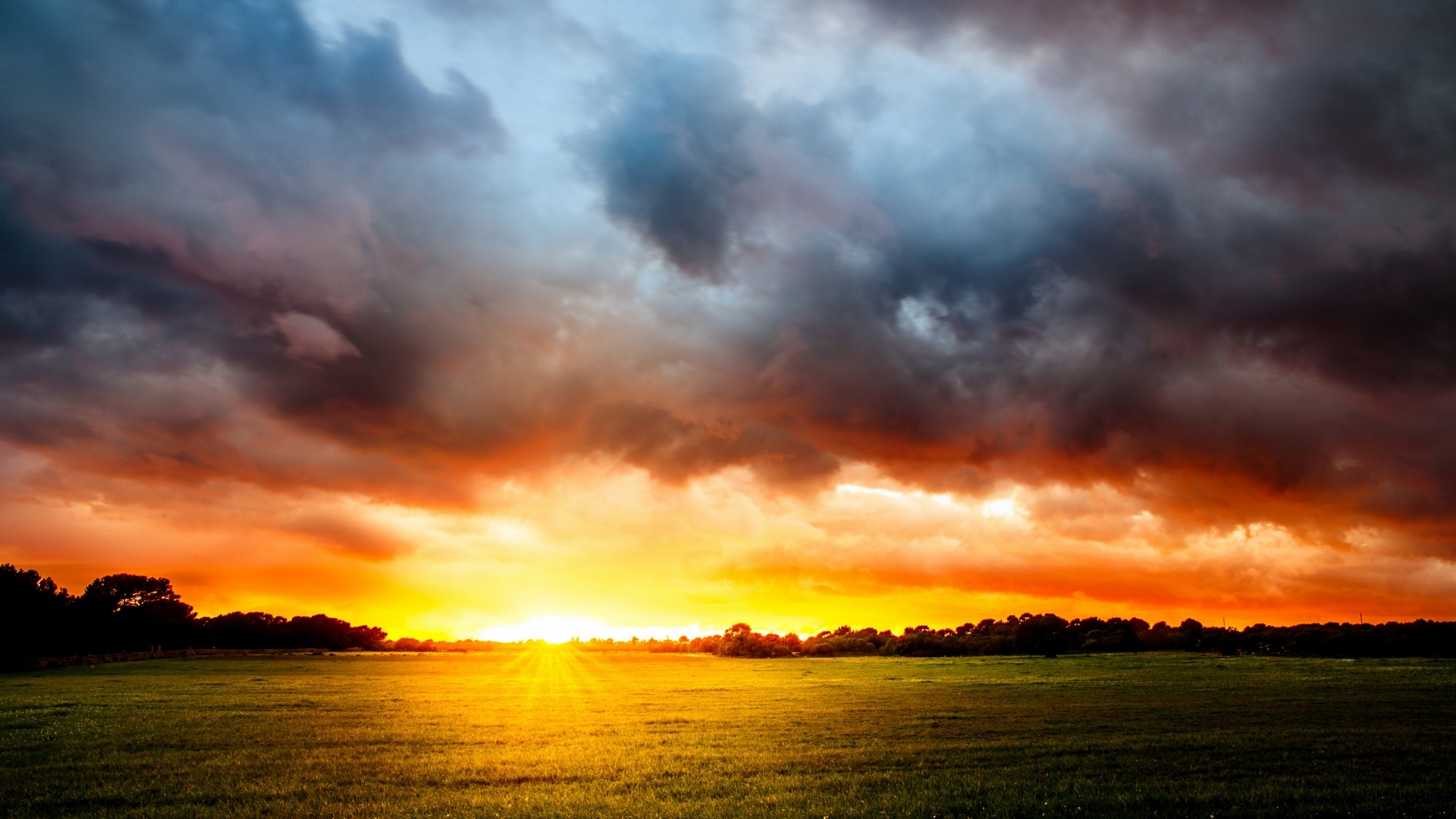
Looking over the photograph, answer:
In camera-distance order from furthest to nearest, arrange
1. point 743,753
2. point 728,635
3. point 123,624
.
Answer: point 728,635, point 123,624, point 743,753

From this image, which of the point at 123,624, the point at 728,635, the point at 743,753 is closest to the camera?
the point at 743,753

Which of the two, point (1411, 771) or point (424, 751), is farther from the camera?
point (424, 751)

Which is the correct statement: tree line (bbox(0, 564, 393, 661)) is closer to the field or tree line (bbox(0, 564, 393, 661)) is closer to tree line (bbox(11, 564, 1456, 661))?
tree line (bbox(11, 564, 1456, 661))

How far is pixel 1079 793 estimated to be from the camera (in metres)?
18.6

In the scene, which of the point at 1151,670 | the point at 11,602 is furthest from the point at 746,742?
the point at 11,602

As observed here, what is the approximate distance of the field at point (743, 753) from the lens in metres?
18.0

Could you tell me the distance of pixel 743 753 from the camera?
2506cm

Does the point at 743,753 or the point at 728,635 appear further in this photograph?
the point at 728,635

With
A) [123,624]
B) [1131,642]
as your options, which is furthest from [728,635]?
[123,624]

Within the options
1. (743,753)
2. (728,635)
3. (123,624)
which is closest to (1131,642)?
(728,635)

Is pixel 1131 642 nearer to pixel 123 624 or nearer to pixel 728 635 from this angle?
pixel 728 635

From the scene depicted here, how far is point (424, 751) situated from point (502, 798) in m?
9.18

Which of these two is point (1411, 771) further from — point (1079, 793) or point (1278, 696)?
point (1278, 696)

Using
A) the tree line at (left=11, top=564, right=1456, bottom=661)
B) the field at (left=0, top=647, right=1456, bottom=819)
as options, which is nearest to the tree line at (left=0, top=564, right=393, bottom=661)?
the tree line at (left=11, top=564, right=1456, bottom=661)
